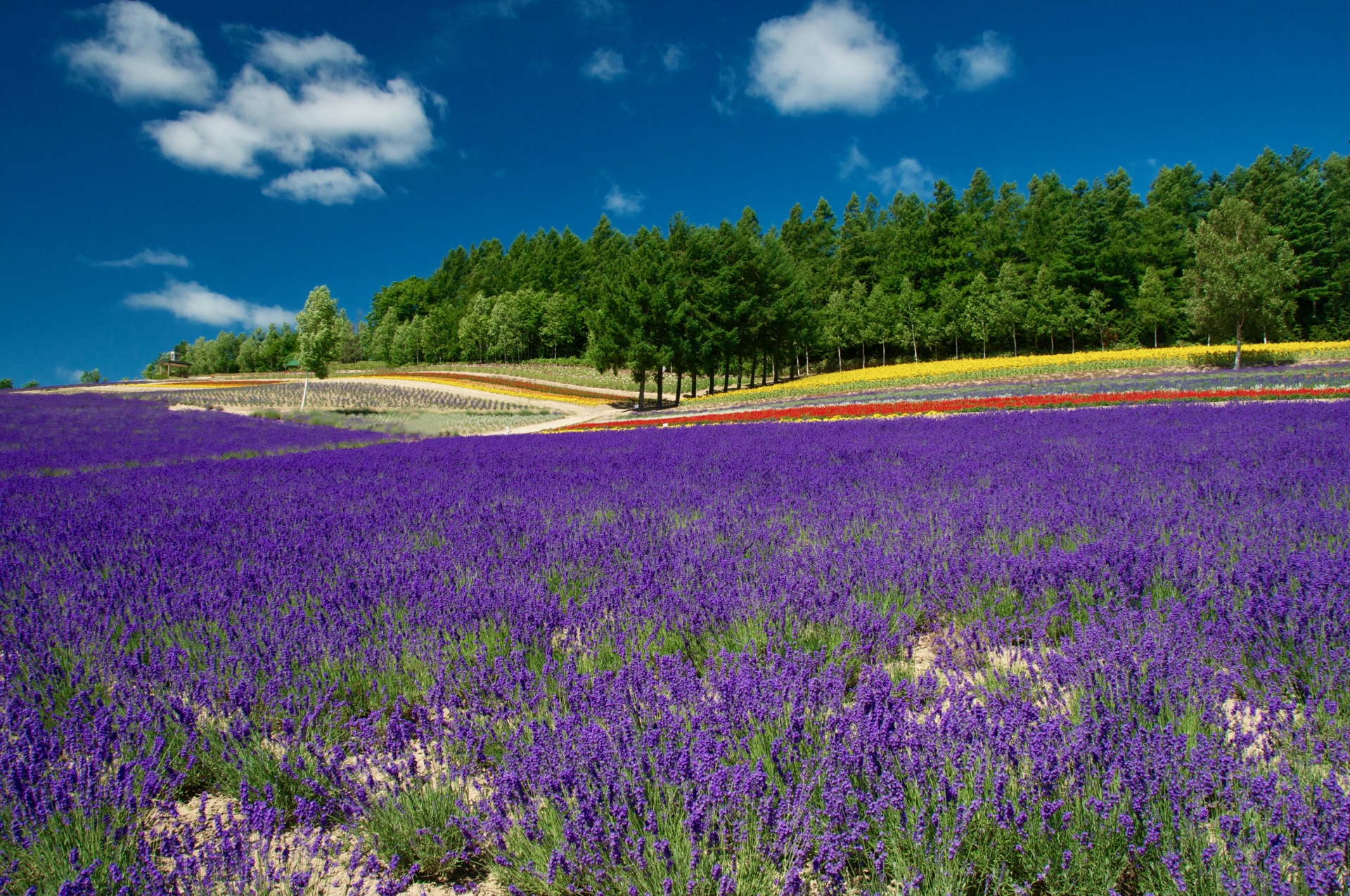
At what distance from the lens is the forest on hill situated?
3712 cm

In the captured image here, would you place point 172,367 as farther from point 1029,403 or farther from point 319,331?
point 1029,403

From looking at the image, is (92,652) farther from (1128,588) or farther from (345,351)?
(345,351)

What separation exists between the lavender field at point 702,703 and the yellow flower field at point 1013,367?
97.8ft

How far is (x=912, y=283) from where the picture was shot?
58.2 metres

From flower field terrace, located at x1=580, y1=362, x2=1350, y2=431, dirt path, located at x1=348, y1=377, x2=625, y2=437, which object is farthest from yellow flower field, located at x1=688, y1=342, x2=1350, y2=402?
dirt path, located at x1=348, y1=377, x2=625, y2=437

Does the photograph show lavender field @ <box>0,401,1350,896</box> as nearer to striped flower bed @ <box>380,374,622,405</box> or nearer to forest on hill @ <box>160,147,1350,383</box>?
forest on hill @ <box>160,147,1350,383</box>

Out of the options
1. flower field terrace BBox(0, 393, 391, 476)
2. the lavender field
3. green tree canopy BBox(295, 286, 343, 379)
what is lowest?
the lavender field

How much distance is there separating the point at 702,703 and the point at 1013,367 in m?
40.8

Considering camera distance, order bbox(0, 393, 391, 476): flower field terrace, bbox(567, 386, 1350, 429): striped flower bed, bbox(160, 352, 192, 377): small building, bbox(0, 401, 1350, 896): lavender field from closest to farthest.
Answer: bbox(0, 401, 1350, 896): lavender field
bbox(0, 393, 391, 476): flower field terrace
bbox(567, 386, 1350, 429): striped flower bed
bbox(160, 352, 192, 377): small building

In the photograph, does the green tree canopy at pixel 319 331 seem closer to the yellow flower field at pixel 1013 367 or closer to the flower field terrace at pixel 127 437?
the flower field terrace at pixel 127 437

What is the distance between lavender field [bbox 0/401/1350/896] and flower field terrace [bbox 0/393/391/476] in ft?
37.6

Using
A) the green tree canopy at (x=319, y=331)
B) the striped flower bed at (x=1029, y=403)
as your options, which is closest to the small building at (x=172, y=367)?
the green tree canopy at (x=319, y=331)

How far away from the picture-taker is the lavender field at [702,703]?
1629mm

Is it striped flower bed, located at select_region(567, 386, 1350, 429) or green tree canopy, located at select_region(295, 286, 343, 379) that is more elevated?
green tree canopy, located at select_region(295, 286, 343, 379)
